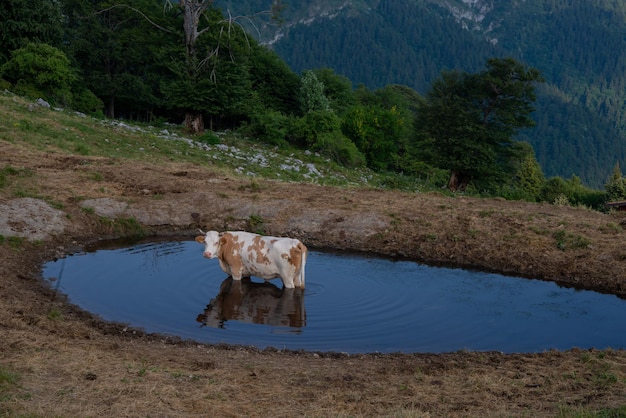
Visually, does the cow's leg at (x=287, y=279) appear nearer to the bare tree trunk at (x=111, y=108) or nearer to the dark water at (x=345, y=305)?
the dark water at (x=345, y=305)

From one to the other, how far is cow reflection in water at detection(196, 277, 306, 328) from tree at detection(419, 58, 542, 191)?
29.0m

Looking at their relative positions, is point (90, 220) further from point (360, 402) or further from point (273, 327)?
point (360, 402)

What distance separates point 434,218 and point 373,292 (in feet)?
19.6

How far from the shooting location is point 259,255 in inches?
592

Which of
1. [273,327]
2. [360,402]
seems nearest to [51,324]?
[273,327]

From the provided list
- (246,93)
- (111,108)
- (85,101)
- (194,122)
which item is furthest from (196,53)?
(111,108)

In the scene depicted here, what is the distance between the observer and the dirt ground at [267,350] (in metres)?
8.37

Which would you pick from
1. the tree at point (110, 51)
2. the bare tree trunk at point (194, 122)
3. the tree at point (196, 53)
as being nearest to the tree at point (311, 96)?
the tree at point (110, 51)

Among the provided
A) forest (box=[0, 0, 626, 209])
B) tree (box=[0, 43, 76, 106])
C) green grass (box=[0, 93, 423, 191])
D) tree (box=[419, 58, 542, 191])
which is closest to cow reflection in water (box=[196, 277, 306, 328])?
green grass (box=[0, 93, 423, 191])

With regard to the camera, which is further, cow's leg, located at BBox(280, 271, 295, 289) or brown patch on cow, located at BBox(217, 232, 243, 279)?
brown patch on cow, located at BBox(217, 232, 243, 279)

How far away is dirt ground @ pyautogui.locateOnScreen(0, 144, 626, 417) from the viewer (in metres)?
8.37

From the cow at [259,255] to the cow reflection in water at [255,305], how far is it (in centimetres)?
27

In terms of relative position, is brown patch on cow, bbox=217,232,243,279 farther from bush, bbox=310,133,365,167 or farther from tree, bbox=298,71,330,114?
tree, bbox=298,71,330,114

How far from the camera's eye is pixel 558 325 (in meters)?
Result: 13.5
